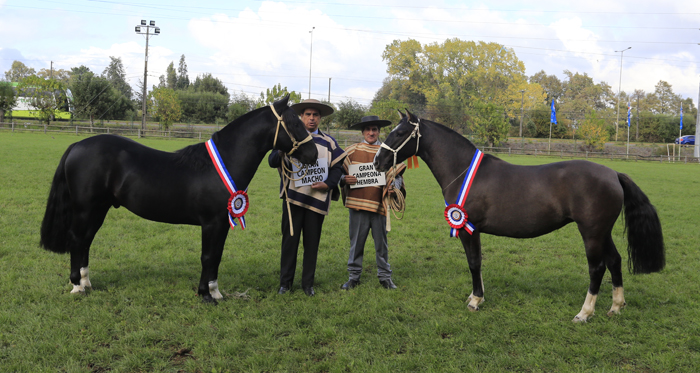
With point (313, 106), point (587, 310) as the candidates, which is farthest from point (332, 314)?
point (587, 310)

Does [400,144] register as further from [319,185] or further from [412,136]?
[319,185]

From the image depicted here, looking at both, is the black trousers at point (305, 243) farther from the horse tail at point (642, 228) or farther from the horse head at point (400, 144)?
the horse tail at point (642, 228)

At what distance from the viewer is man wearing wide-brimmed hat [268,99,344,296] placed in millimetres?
4832

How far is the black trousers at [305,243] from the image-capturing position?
195 inches

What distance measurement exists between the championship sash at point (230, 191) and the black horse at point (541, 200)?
1.51 metres

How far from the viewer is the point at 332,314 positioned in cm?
435

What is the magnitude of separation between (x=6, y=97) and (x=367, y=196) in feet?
159

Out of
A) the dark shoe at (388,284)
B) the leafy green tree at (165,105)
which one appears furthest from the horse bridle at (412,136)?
the leafy green tree at (165,105)

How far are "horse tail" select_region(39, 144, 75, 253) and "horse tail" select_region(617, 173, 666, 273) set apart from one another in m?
5.93

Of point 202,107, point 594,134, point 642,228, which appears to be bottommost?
point 642,228

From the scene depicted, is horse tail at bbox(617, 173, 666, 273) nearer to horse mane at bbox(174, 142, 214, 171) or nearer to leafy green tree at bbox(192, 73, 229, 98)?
horse mane at bbox(174, 142, 214, 171)

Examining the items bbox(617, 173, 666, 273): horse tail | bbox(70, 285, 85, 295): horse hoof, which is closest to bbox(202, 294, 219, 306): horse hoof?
bbox(70, 285, 85, 295): horse hoof

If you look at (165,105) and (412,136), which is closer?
(412,136)

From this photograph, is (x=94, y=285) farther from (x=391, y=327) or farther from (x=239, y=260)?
(x=391, y=327)
